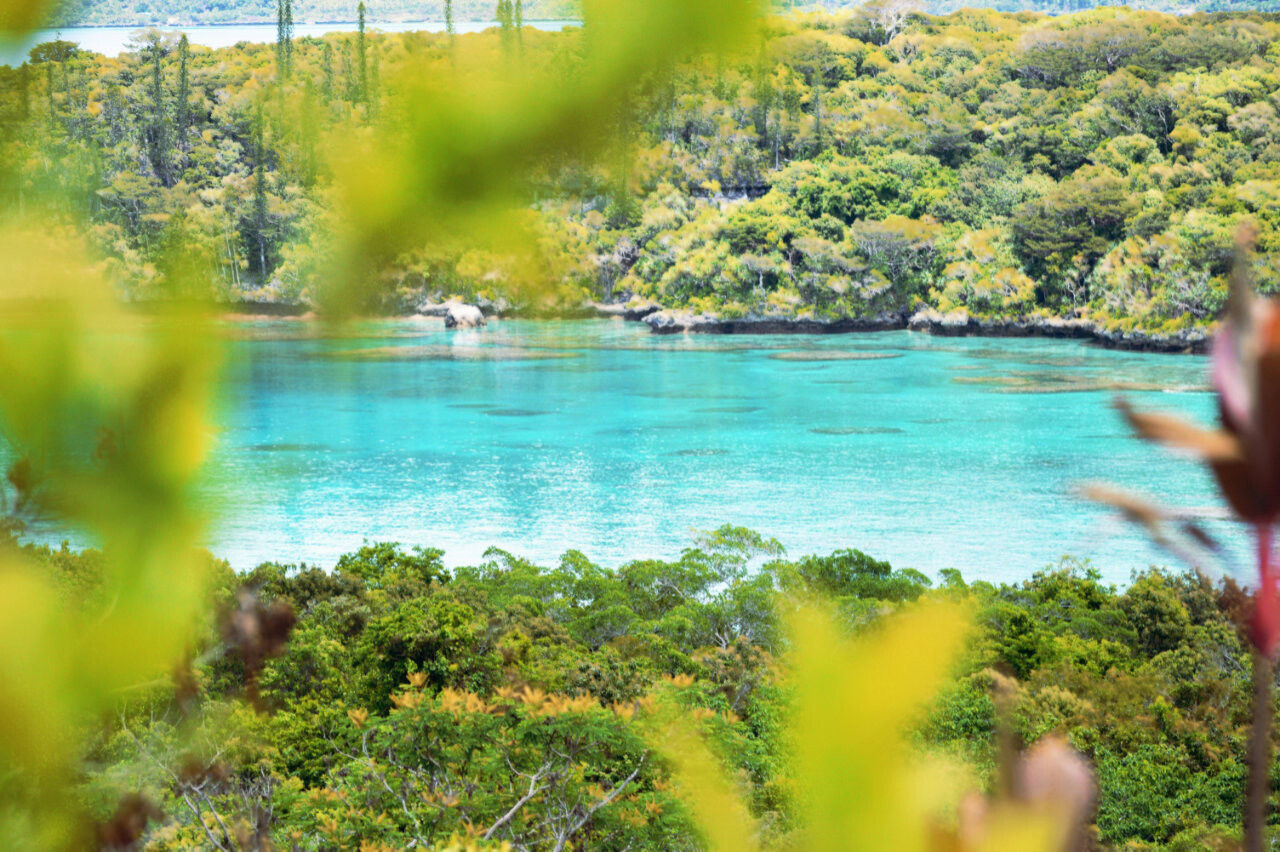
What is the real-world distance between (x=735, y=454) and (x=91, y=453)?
1757 centimetres

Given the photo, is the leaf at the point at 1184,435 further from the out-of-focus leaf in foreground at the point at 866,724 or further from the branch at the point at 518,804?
the branch at the point at 518,804

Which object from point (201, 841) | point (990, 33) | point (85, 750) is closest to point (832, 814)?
point (85, 750)

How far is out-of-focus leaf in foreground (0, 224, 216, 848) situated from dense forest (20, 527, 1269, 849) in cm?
2

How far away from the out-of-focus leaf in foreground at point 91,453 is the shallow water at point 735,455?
6.38 m

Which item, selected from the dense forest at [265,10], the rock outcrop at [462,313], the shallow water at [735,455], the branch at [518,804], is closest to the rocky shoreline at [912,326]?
the shallow water at [735,455]

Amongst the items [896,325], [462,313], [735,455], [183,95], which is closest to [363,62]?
[183,95]

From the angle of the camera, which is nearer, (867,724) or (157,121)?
(867,724)

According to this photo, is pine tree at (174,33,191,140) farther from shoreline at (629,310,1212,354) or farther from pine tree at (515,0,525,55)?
shoreline at (629,310,1212,354)

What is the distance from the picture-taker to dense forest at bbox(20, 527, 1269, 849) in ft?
10.3

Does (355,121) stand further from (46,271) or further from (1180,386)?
(1180,386)

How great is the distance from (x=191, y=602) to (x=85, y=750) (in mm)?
128

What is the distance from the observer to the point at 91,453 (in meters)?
0.26

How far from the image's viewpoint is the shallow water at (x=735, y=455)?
12953 mm

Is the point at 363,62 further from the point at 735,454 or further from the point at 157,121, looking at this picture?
the point at 735,454
